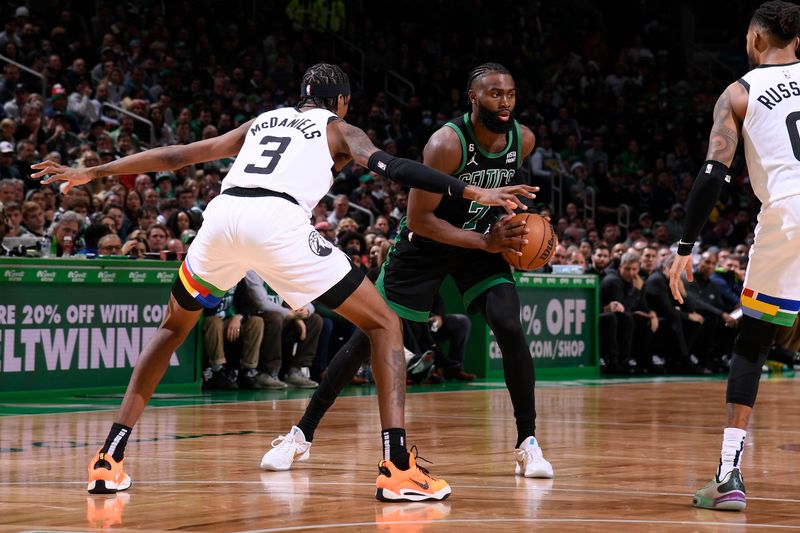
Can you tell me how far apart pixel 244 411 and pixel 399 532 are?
5.61 metres

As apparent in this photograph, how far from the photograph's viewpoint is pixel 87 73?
17.7 metres

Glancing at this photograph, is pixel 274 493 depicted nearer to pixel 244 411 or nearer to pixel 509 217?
pixel 509 217

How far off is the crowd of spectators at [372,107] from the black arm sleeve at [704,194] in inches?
302

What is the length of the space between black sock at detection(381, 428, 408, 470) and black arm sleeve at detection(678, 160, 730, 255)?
1.46 meters

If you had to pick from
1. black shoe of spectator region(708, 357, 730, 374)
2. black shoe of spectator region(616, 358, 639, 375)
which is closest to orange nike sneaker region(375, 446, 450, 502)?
black shoe of spectator region(616, 358, 639, 375)

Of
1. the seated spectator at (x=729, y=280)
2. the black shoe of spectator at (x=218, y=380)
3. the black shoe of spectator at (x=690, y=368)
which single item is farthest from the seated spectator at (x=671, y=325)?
the black shoe of spectator at (x=218, y=380)

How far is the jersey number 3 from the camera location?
18.3 feet

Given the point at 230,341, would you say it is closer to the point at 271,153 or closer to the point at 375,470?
the point at 375,470

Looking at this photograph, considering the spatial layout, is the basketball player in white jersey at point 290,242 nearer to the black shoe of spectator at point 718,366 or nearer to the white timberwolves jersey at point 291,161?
the white timberwolves jersey at point 291,161

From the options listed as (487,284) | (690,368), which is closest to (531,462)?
(487,284)

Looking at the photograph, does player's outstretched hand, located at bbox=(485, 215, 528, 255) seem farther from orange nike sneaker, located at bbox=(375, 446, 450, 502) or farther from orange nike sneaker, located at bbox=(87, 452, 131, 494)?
orange nike sneaker, located at bbox=(87, 452, 131, 494)

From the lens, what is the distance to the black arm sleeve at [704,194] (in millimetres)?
5348

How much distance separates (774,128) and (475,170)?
1.63 metres

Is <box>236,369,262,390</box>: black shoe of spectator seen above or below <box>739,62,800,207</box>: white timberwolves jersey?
below
